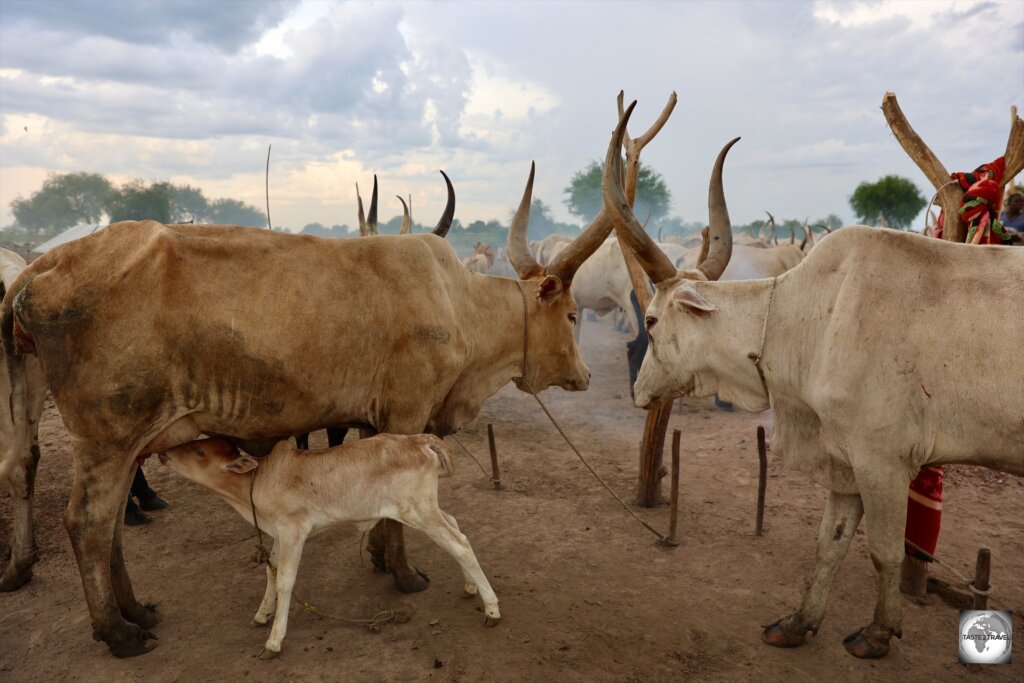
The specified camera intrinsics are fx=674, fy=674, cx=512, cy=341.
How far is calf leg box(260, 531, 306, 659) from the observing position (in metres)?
3.63

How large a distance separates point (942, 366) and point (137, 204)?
170 ft

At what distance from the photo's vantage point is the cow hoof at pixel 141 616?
394cm

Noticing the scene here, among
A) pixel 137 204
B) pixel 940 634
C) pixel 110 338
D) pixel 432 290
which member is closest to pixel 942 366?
pixel 940 634

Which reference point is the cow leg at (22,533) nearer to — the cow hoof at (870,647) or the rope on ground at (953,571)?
the cow hoof at (870,647)

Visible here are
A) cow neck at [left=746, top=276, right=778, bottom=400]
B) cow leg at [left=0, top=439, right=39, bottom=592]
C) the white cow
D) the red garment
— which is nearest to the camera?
the white cow

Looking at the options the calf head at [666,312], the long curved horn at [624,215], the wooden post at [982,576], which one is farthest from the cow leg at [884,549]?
the long curved horn at [624,215]

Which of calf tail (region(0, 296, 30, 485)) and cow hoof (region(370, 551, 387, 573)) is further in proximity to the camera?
cow hoof (region(370, 551, 387, 573))

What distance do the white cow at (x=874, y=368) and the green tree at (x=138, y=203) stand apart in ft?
157

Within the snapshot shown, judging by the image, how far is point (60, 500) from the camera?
588cm

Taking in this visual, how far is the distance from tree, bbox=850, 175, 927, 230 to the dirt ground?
2495 centimetres

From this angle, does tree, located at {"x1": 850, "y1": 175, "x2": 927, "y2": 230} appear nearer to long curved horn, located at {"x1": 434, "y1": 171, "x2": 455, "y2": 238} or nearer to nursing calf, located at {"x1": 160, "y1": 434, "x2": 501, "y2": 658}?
long curved horn, located at {"x1": 434, "y1": 171, "x2": 455, "y2": 238}

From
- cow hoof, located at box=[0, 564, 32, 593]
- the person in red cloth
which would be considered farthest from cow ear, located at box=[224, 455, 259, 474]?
the person in red cloth

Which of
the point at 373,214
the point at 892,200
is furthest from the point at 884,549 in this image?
the point at 892,200

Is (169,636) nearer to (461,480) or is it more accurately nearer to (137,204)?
(461,480)
